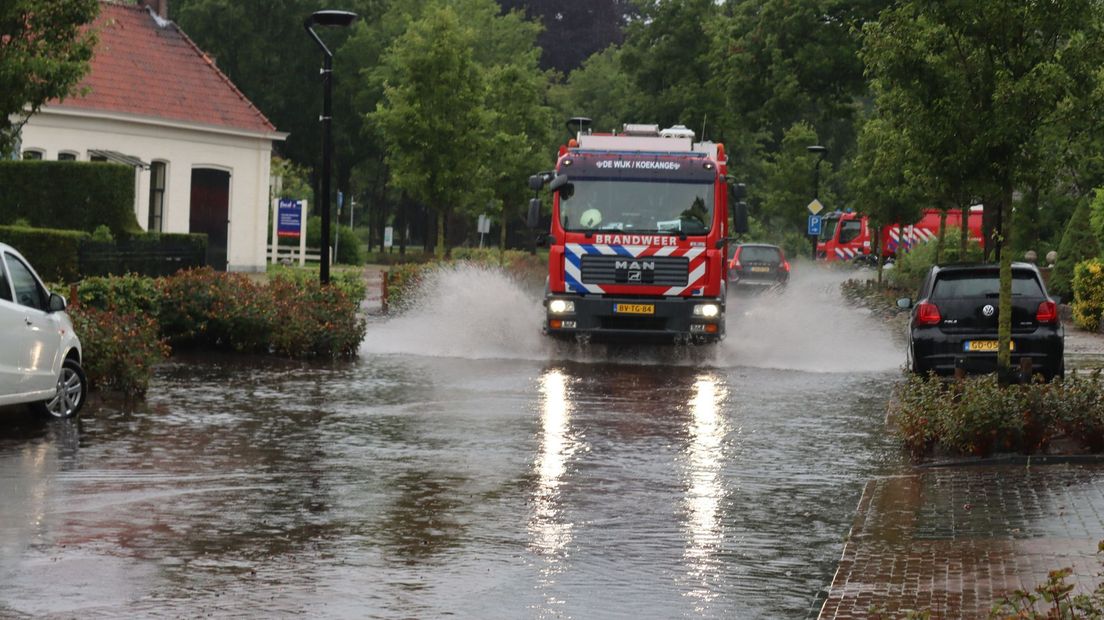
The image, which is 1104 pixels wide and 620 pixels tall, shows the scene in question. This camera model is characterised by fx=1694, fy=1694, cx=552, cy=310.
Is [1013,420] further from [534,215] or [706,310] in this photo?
[534,215]

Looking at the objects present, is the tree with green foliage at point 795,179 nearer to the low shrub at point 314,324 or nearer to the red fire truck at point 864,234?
the red fire truck at point 864,234

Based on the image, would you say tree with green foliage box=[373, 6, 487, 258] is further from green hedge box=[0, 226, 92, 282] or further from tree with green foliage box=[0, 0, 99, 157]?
tree with green foliage box=[0, 0, 99, 157]

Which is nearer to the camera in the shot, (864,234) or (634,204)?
(634,204)

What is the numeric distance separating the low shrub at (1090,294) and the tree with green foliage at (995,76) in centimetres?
1711

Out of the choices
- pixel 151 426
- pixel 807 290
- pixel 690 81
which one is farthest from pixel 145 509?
pixel 690 81

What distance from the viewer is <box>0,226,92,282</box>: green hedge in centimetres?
3209

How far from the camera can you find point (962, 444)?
13.6m

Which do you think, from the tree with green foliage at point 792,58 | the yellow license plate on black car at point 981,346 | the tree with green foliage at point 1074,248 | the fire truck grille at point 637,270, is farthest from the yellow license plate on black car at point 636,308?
the tree with green foliage at point 1074,248

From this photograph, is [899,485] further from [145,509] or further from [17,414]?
[17,414]

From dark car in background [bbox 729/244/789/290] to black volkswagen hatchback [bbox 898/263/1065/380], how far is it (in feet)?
94.3

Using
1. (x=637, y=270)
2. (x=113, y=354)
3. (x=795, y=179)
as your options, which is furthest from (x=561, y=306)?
(x=795, y=179)

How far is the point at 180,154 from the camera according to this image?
47.5 m

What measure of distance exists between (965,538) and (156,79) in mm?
40533

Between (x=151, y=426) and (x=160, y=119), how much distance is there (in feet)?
106
